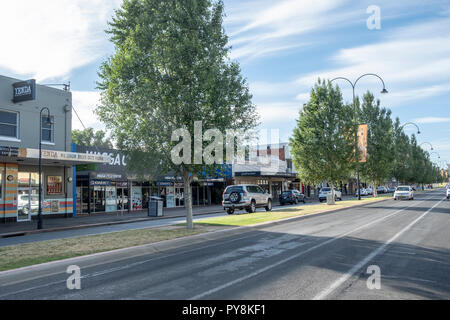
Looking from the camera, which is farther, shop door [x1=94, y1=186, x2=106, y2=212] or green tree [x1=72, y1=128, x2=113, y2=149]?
green tree [x1=72, y1=128, x2=113, y2=149]

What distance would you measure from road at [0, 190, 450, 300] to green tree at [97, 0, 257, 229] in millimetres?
4975

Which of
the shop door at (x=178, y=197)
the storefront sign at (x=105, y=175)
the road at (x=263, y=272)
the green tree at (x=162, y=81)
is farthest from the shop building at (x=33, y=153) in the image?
the shop door at (x=178, y=197)

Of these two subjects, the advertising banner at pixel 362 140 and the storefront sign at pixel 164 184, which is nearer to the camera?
the advertising banner at pixel 362 140

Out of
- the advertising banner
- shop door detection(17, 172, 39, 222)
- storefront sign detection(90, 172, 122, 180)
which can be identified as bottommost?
shop door detection(17, 172, 39, 222)

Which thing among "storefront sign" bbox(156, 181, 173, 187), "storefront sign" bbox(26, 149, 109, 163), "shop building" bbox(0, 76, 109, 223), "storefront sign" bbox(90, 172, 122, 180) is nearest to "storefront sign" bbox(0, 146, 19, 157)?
"shop building" bbox(0, 76, 109, 223)

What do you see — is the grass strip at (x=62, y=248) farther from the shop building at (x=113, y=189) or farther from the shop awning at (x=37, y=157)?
the shop building at (x=113, y=189)

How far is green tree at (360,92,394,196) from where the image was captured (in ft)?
153

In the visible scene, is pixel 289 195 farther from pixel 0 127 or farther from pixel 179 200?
pixel 0 127

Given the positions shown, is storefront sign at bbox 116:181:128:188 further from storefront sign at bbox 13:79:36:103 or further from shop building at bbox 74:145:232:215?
storefront sign at bbox 13:79:36:103

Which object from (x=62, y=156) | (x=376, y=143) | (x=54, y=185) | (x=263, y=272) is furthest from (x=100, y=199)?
(x=376, y=143)

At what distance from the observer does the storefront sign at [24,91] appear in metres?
21.7

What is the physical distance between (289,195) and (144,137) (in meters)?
28.5

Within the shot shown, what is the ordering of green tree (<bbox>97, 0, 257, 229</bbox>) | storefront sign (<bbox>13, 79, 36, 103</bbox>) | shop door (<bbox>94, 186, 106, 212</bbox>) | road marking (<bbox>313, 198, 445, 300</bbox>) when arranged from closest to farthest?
1. road marking (<bbox>313, 198, 445, 300</bbox>)
2. green tree (<bbox>97, 0, 257, 229</bbox>)
3. storefront sign (<bbox>13, 79, 36, 103</bbox>)
4. shop door (<bbox>94, 186, 106, 212</bbox>)

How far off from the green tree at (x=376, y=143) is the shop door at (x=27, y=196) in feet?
123
